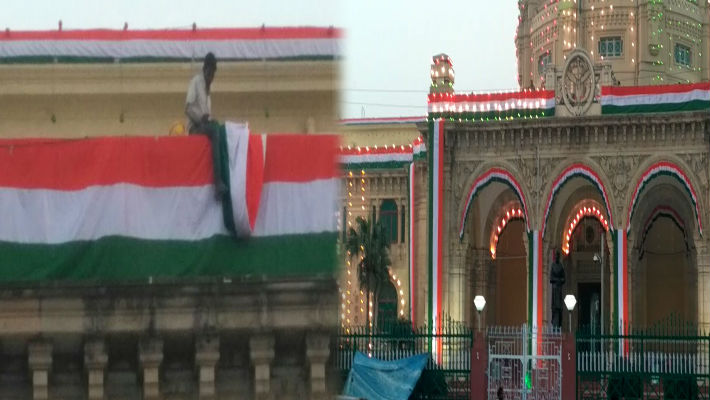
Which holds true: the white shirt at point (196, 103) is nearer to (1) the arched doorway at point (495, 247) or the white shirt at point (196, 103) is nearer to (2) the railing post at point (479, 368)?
(2) the railing post at point (479, 368)

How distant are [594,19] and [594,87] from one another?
25.9 feet

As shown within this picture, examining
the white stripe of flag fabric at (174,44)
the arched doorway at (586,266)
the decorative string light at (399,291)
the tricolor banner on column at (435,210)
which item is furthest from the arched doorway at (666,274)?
the white stripe of flag fabric at (174,44)

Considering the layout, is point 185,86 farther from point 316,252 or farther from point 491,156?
point 491,156

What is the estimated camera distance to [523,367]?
1902cm

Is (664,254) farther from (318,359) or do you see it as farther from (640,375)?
(318,359)

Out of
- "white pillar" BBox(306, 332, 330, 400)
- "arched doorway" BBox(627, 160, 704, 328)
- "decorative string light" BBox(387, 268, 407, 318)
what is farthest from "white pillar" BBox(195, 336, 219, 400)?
"decorative string light" BBox(387, 268, 407, 318)

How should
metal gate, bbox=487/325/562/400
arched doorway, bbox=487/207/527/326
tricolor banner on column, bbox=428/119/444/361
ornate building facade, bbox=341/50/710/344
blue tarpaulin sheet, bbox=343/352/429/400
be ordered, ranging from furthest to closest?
arched doorway, bbox=487/207/527/326
tricolor banner on column, bbox=428/119/444/361
ornate building facade, bbox=341/50/710/344
metal gate, bbox=487/325/562/400
blue tarpaulin sheet, bbox=343/352/429/400

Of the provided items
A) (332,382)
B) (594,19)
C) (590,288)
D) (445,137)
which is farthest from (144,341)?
(594,19)

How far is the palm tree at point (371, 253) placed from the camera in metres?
35.8

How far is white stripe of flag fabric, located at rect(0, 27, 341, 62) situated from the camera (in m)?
6.45

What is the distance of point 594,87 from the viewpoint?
95.6 ft

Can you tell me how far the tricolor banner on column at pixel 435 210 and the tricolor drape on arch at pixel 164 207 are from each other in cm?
2256

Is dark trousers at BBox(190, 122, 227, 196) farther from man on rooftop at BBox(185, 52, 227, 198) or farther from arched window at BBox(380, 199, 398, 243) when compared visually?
arched window at BBox(380, 199, 398, 243)

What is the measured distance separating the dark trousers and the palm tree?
29287 millimetres
